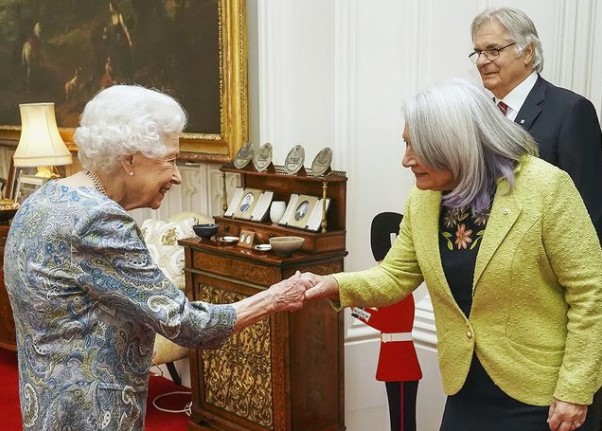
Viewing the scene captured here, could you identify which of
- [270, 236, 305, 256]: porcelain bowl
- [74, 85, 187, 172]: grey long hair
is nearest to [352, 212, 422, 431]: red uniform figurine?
[270, 236, 305, 256]: porcelain bowl

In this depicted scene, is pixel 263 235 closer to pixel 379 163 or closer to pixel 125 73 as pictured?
pixel 379 163

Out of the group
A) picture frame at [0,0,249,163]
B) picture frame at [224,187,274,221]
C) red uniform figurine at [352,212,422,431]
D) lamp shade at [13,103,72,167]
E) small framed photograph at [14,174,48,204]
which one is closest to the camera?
red uniform figurine at [352,212,422,431]

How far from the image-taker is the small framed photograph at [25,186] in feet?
19.7

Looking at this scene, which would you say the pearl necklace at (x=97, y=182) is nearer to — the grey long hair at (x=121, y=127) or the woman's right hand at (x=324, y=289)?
the grey long hair at (x=121, y=127)

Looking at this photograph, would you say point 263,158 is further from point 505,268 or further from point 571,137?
point 505,268

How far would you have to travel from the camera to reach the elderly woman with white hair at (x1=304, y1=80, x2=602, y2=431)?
189 centimetres

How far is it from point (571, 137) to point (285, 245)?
1.44 meters

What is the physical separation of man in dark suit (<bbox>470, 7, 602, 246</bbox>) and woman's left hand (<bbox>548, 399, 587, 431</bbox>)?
86 centimetres

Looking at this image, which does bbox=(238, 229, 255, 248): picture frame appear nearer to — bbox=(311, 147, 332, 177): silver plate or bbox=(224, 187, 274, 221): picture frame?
bbox=(224, 187, 274, 221): picture frame

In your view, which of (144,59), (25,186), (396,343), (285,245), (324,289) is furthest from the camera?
(25,186)

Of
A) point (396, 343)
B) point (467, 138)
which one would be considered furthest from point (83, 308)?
point (396, 343)

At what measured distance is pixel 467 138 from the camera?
1921 millimetres

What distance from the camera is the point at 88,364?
1.93 meters

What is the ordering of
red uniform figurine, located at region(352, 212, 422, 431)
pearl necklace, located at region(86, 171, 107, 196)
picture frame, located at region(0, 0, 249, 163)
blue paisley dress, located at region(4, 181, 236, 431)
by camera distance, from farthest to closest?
1. picture frame, located at region(0, 0, 249, 163)
2. red uniform figurine, located at region(352, 212, 422, 431)
3. pearl necklace, located at region(86, 171, 107, 196)
4. blue paisley dress, located at region(4, 181, 236, 431)
